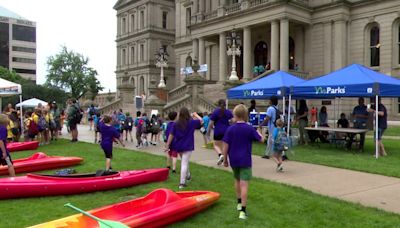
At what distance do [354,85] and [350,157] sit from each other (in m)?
2.39

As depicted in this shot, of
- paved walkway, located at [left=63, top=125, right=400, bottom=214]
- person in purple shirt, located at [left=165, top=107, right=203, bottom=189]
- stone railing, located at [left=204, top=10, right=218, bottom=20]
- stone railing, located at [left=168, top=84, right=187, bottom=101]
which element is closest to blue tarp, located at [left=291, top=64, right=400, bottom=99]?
paved walkway, located at [left=63, top=125, right=400, bottom=214]

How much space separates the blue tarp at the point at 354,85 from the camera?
1273 centimetres

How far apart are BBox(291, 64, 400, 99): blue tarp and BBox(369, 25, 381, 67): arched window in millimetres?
19254

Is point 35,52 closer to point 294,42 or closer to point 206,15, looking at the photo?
point 206,15

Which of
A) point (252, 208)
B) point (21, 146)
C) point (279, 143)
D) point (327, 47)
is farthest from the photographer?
point (327, 47)

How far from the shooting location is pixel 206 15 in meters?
41.1

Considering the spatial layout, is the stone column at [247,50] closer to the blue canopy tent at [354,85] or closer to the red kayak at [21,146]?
the blue canopy tent at [354,85]

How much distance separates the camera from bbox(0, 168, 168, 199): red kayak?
724 cm

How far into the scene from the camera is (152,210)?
5617 millimetres

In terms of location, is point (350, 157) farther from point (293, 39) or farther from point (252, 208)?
point (293, 39)

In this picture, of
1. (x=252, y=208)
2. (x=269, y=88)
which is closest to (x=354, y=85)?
(x=269, y=88)

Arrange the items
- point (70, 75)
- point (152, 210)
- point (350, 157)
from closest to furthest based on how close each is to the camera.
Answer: point (152, 210), point (350, 157), point (70, 75)

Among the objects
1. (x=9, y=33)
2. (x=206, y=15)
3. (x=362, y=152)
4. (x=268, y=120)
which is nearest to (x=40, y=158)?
(x=268, y=120)

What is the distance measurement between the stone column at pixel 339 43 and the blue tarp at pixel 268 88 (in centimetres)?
1720
